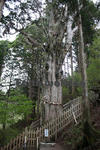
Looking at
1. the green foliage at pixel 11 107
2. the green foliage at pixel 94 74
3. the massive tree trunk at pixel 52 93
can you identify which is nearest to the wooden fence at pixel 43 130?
the massive tree trunk at pixel 52 93

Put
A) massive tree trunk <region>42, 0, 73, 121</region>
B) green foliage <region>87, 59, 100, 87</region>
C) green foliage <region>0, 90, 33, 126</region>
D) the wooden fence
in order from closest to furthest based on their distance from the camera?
the wooden fence, green foliage <region>0, 90, 33, 126</region>, massive tree trunk <region>42, 0, 73, 121</region>, green foliage <region>87, 59, 100, 87</region>

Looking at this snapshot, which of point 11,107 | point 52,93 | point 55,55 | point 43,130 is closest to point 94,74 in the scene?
point 55,55

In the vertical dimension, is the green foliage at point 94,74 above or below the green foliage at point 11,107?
above

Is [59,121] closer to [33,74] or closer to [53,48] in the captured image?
[53,48]

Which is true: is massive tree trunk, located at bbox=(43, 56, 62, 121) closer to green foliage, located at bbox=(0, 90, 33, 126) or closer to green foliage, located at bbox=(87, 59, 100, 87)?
green foliage, located at bbox=(0, 90, 33, 126)

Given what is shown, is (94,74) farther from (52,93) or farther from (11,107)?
(11,107)

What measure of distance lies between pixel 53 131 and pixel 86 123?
9.74 feet

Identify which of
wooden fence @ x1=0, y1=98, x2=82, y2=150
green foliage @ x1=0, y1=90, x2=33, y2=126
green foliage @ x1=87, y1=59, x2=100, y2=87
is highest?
green foliage @ x1=87, y1=59, x2=100, y2=87

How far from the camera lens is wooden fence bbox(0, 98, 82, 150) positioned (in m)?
6.91

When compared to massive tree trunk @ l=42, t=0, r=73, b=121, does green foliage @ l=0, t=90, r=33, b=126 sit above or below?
below

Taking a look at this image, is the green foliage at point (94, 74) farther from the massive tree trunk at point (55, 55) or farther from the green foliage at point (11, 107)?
the green foliage at point (11, 107)

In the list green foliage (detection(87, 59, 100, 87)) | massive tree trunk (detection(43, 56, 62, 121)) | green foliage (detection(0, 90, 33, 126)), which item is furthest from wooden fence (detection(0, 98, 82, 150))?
green foliage (detection(87, 59, 100, 87))

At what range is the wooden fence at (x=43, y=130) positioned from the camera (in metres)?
6.91

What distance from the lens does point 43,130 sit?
7293 mm
